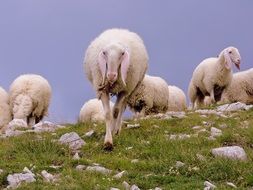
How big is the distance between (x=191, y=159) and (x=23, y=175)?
8.71ft

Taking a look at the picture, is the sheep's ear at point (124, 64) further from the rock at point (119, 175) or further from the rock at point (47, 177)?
the rock at point (47, 177)

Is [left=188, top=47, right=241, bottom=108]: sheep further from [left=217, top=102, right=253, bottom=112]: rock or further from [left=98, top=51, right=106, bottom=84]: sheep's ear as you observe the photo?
[left=98, top=51, right=106, bottom=84]: sheep's ear

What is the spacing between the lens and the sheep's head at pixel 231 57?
22.2 m

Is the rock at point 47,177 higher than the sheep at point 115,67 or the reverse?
the reverse

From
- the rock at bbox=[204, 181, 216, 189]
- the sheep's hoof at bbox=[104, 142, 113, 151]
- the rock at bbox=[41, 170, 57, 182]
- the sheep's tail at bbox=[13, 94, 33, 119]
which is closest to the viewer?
the rock at bbox=[204, 181, 216, 189]

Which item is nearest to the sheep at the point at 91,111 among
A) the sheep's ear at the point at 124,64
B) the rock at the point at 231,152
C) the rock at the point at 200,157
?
the sheep's ear at the point at 124,64

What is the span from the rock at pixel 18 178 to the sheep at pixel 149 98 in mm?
12023

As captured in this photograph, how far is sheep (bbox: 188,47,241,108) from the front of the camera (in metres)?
22.3

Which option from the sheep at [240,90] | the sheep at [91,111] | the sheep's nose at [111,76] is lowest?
the sheep at [91,111]

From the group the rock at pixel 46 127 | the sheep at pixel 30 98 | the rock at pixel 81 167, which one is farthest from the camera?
the sheep at pixel 30 98

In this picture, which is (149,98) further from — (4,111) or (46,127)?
(46,127)

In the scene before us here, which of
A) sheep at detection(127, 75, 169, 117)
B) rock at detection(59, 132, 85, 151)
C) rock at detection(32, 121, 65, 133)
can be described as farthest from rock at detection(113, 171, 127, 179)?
sheep at detection(127, 75, 169, 117)

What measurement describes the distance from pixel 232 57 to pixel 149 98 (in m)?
3.38

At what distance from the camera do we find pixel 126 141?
11.8m
